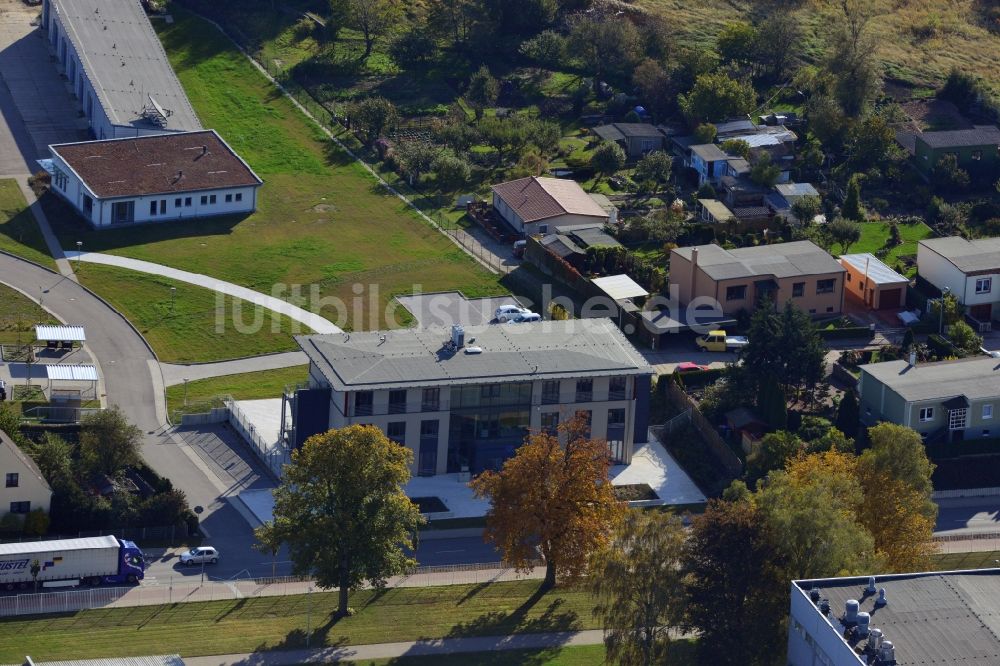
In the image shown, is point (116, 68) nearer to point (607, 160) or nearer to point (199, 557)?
point (607, 160)

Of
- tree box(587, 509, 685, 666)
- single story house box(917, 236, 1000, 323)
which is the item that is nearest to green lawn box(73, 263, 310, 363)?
tree box(587, 509, 685, 666)

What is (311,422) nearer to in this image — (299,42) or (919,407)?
(919,407)

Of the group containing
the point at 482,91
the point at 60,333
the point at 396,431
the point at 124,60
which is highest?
the point at 124,60

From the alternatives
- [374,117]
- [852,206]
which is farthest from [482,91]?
[852,206]

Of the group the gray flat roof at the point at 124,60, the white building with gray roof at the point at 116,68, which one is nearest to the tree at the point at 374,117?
the gray flat roof at the point at 124,60

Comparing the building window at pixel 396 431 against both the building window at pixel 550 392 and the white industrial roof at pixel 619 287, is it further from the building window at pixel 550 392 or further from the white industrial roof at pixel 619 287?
the white industrial roof at pixel 619 287

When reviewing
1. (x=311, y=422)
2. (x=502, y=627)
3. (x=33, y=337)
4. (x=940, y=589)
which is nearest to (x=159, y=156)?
(x=33, y=337)
